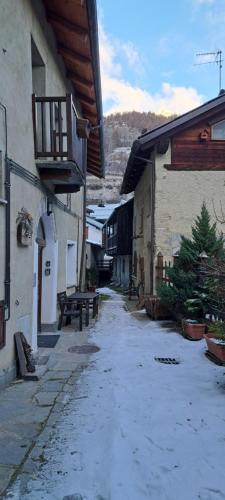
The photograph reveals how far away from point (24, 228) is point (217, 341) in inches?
131

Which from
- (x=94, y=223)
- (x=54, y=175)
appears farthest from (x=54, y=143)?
(x=94, y=223)

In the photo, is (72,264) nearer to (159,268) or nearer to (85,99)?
(159,268)

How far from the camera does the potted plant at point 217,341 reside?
507 centimetres

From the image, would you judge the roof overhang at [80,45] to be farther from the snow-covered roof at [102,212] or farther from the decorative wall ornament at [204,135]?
the snow-covered roof at [102,212]

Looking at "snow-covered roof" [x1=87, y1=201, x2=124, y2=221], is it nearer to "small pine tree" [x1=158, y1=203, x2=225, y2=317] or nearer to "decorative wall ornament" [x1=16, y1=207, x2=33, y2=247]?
"small pine tree" [x1=158, y1=203, x2=225, y2=317]

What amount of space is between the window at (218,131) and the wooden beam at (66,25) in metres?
7.31

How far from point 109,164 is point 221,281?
6728cm

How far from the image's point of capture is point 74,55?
806 cm

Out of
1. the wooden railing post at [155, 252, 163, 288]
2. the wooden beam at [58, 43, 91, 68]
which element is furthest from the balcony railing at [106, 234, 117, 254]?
the wooden beam at [58, 43, 91, 68]

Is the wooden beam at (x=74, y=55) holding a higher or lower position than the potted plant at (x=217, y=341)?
higher

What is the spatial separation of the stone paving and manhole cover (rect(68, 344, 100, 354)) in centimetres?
29

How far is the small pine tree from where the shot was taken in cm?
887

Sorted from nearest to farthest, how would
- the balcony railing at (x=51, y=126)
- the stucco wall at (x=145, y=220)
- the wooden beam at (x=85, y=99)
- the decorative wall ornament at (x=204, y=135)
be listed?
1. the balcony railing at (x=51, y=126)
2. the wooden beam at (x=85, y=99)
3. the decorative wall ornament at (x=204, y=135)
4. the stucco wall at (x=145, y=220)

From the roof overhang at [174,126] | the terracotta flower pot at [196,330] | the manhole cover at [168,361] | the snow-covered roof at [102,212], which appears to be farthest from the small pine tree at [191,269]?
the snow-covered roof at [102,212]
